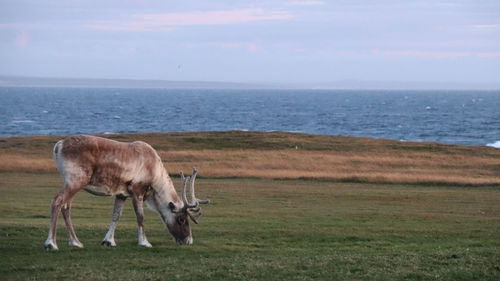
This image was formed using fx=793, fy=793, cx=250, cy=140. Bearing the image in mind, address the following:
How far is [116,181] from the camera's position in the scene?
16.2 m

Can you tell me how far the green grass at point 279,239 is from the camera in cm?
1409

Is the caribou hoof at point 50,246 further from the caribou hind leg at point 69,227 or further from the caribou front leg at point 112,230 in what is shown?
the caribou front leg at point 112,230

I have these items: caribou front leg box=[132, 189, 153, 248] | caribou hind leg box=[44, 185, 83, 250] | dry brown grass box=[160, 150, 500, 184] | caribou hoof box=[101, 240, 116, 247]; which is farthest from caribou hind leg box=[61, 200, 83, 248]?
dry brown grass box=[160, 150, 500, 184]

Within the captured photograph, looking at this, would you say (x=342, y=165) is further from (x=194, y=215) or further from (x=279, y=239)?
(x=194, y=215)

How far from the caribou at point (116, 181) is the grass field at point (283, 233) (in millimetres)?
501

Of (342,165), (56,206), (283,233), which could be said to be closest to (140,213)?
(56,206)

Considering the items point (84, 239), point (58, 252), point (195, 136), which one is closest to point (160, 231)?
point (84, 239)

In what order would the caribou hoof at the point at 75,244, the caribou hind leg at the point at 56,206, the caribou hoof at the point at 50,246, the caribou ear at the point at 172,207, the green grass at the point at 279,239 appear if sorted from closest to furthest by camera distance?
1. the green grass at the point at 279,239
2. the caribou hind leg at the point at 56,206
3. the caribou hoof at the point at 50,246
4. the caribou hoof at the point at 75,244
5. the caribou ear at the point at 172,207

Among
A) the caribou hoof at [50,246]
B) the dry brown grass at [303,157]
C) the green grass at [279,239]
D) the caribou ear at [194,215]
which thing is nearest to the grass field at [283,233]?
the green grass at [279,239]

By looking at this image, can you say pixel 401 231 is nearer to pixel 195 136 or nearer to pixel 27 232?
pixel 27 232

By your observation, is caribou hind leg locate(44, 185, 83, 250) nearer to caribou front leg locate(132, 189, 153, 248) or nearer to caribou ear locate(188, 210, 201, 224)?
caribou front leg locate(132, 189, 153, 248)

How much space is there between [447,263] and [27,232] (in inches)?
366

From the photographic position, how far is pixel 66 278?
1332cm

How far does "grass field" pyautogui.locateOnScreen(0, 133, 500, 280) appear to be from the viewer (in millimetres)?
14164
